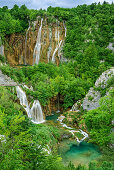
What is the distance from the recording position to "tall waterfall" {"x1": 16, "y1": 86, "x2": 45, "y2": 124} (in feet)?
77.6

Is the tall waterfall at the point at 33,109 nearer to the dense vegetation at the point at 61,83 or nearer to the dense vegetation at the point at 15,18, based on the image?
the dense vegetation at the point at 61,83

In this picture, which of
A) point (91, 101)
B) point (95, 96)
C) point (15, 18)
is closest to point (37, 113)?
point (91, 101)

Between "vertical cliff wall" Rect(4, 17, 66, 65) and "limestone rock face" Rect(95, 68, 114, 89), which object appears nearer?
"limestone rock face" Rect(95, 68, 114, 89)

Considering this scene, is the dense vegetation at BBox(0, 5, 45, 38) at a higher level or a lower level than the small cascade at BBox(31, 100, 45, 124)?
higher

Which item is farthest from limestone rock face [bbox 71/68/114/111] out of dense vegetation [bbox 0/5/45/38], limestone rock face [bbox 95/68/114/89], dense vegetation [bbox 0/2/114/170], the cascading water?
dense vegetation [bbox 0/5/45/38]

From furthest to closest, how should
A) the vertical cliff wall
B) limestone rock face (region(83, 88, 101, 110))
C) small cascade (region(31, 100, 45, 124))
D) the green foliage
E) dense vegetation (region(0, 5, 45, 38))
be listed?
the vertical cliff wall < dense vegetation (region(0, 5, 45, 38)) < limestone rock face (region(83, 88, 101, 110)) < small cascade (region(31, 100, 45, 124)) < the green foliage

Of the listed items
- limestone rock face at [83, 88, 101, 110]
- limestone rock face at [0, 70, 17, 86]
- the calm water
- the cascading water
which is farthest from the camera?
limestone rock face at [0, 70, 17, 86]

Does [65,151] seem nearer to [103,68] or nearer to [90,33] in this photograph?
[103,68]

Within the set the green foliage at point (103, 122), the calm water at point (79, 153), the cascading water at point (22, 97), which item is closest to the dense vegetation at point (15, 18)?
the cascading water at point (22, 97)

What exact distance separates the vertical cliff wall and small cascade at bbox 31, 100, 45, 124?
1927cm

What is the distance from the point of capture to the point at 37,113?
80.2 ft

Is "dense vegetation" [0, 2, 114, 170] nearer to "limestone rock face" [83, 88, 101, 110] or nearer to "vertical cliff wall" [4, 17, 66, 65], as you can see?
"limestone rock face" [83, 88, 101, 110]

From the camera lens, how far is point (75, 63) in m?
36.3

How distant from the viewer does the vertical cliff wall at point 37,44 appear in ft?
137
